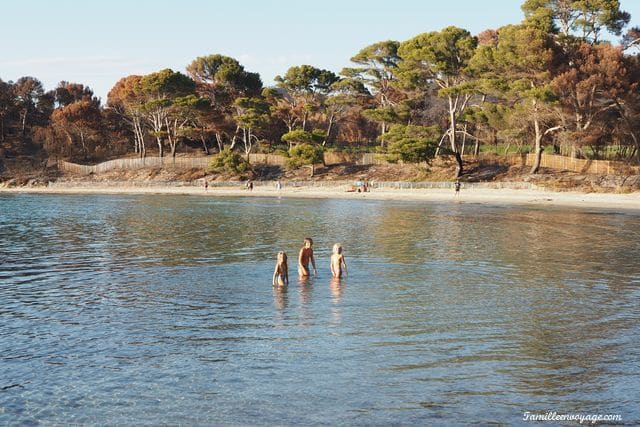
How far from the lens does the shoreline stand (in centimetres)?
A: 4688

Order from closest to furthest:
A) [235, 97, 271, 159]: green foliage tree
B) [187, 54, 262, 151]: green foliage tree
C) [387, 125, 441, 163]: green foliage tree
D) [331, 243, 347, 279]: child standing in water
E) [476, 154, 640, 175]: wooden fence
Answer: [331, 243, 347, 279]: child standing in water → [476, 154, 640, 175]: wooden fence → [387, 125, 441, 163]: green foliage tree → [235, 97, 271, 159]: green foliage tree → [187, 54, 262, 151]: green foliage tree

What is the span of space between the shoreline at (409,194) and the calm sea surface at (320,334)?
23.1 meters

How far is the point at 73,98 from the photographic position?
100438 millimetres

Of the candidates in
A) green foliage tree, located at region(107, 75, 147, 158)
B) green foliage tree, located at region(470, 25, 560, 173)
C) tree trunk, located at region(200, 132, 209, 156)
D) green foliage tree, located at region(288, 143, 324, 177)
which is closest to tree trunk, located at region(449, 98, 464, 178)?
green foliage tree, located at region(470, 25, 560, 173)

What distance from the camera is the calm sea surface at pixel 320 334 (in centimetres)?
850

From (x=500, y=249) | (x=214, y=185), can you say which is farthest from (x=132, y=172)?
(x=500, y=249)

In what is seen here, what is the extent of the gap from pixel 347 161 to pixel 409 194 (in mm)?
17652

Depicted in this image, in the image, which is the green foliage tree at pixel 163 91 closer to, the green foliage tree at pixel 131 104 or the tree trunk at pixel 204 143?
the green foliage tree at pixel 131 104

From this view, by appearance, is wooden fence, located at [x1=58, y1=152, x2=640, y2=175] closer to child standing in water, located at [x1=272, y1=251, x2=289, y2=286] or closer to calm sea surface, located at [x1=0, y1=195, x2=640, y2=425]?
calm sea surface, located at [x1=0, y1=195, x2=640, y2=425]

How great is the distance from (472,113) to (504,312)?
48408 mm

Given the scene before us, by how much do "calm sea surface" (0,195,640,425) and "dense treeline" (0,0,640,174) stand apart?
30.6 m

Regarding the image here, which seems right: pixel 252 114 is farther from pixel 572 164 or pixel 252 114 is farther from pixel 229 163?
pixel 572 164

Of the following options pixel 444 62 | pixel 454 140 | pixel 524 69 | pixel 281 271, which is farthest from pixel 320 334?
pixel 444 62

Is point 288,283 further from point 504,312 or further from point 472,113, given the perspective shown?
point 472,113
